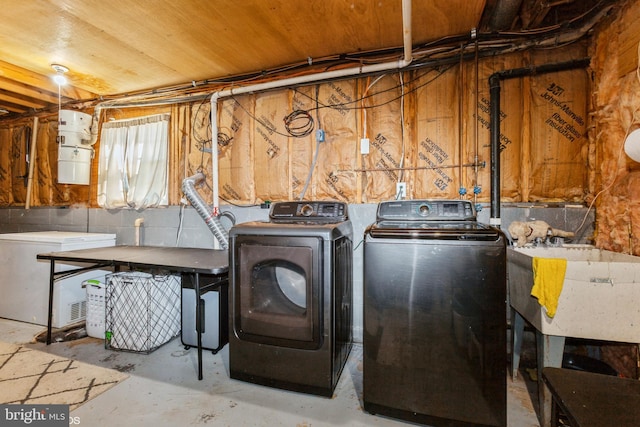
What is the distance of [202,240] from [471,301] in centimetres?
264

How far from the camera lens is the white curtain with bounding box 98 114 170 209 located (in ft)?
11.1

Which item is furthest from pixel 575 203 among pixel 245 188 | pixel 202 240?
pixel 202 240

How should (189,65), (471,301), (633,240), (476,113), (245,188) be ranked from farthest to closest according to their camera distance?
1. (245,188)
2. (189,65)
3. (476,113)
4. (633,240)
5. (471,301)

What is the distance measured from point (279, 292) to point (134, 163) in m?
2.66

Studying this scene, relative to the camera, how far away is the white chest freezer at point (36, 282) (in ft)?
9.52

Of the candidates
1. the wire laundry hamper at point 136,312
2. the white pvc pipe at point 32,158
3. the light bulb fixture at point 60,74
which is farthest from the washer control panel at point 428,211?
the white pvc pipe at point 32,158

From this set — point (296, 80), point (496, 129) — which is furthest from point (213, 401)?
point (496, 129)

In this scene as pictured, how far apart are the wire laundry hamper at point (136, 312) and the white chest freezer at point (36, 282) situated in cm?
77

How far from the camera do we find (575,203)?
7.38ft

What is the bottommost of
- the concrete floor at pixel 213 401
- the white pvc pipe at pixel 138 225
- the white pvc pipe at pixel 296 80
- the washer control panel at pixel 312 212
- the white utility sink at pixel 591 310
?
the concrete floor at pixel 213 401

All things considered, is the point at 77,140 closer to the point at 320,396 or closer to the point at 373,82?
the point at 373,82

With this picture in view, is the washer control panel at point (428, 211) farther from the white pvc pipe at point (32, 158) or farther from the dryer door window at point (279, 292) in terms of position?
the white pvc pipe at point (32, 158)

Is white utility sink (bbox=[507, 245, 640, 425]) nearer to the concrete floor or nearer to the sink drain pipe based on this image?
the concrete floor

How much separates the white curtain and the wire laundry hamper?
1100 mm
